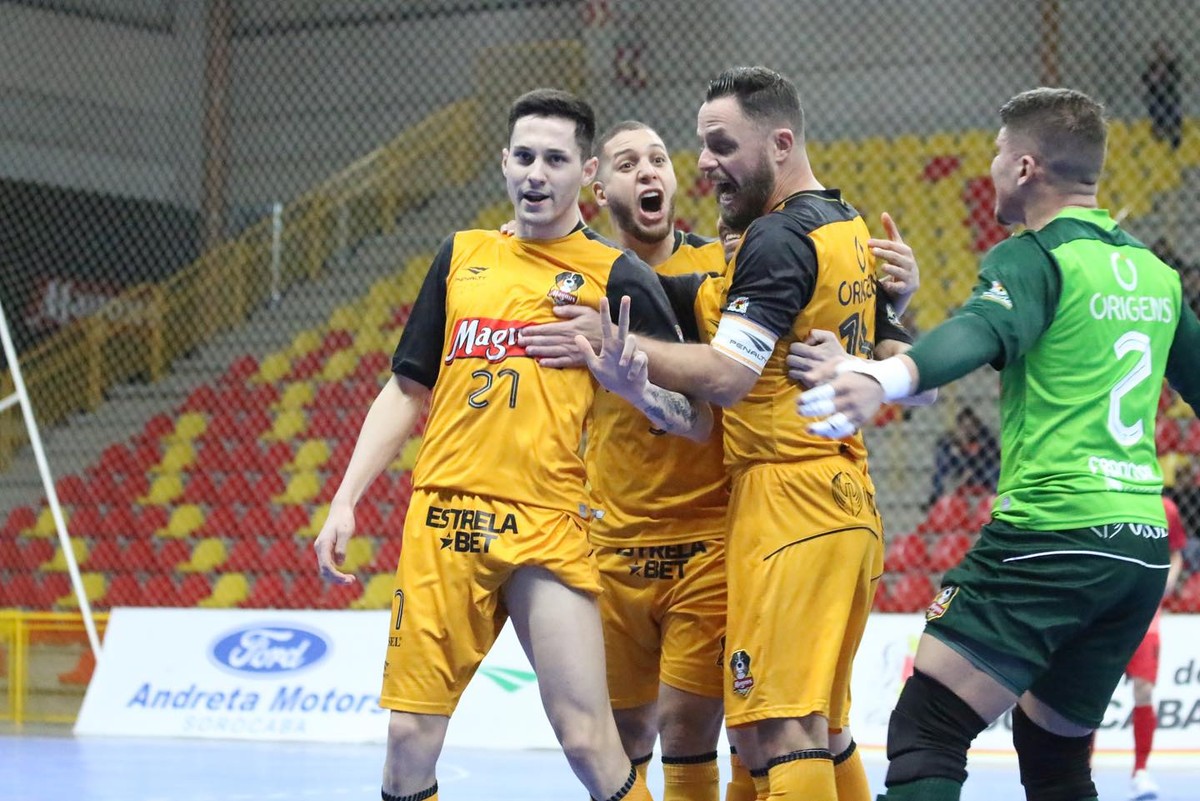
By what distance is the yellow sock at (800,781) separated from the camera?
3834 mm

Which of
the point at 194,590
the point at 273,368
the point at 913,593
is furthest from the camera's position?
the point at 273,368

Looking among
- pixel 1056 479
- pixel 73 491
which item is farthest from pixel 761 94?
pixel 73 491

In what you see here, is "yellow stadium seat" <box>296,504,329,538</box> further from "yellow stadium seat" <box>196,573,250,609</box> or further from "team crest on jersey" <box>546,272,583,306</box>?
→ "team crest on jersey" <box>546,272,583,306</box>

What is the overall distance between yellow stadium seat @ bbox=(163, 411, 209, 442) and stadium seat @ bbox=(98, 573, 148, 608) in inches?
75.4

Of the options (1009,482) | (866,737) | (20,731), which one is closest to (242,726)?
(20,731)

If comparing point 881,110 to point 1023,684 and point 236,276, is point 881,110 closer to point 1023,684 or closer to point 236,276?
point 236,276

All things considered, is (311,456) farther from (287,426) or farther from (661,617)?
(661,617)

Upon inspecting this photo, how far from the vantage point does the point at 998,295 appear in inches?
138

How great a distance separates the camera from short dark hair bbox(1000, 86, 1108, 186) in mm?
3734

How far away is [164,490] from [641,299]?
1055 cm

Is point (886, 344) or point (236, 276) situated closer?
point (886, 344)

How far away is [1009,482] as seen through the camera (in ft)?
12.2

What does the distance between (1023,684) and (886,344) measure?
115 cm

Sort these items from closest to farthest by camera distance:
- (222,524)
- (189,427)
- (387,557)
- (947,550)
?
(947,550)
(387,557)
(222,524)
(189,427)
